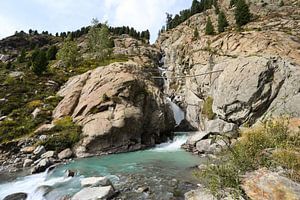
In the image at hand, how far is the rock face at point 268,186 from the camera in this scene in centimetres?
1031

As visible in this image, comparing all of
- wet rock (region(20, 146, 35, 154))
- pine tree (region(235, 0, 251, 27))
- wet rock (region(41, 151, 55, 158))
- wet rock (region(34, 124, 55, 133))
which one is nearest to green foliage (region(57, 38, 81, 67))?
wet rock (region(34, 124, 55, 133))

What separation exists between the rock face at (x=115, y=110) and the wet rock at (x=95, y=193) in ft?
54.7

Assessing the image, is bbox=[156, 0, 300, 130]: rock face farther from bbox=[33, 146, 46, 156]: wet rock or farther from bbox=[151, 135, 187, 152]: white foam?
bbox=[33, 146, 46, 156]: wet rock

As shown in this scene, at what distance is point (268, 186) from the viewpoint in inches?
435

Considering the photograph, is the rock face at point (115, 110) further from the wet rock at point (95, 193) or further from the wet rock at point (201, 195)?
the wet rock at point (201, 195)

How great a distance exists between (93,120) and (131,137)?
582 cm

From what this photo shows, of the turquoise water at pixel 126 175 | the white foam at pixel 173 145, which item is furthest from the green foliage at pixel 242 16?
the turquoise water at pixel 126 175

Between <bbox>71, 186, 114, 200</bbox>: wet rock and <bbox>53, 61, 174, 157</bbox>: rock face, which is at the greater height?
<bbox>53, 61, 174, 157</bbox>: rock face

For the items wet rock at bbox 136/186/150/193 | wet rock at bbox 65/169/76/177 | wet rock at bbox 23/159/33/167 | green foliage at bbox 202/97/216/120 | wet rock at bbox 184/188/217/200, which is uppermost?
green foliage at bbox 202/97/216/120

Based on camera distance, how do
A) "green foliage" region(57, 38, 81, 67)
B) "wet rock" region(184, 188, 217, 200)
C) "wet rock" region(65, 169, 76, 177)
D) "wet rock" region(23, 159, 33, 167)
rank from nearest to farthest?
"wet rock" region(184, 188, 217, 200)
"wet rock" region(65, 169, 76, 177)
"wet rock" region(23, 159, 33, 167)
"green foliage" region(57, 38, 81, 67)

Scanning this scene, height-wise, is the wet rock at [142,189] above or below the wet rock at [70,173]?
below

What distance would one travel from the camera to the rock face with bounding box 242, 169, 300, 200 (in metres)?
10.3

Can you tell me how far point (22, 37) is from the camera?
16638 cm

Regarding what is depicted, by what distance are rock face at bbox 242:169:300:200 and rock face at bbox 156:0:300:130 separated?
11.9 m
